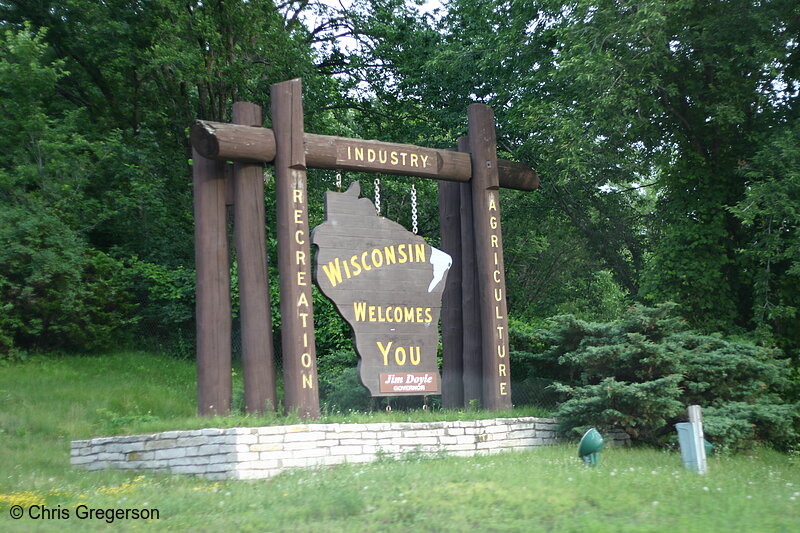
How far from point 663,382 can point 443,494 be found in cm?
513

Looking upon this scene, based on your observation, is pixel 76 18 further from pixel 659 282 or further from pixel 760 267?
pixel 760 267

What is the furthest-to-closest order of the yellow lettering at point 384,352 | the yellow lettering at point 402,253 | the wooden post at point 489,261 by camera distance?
the wooden post at point 489,261, the yellow lettering at point 402,253, the yellow lettering at point 384,352

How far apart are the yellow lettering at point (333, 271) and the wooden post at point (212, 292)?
138 cm

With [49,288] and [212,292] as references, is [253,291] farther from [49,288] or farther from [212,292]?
[49,288]

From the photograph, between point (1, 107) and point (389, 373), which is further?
point (1, 107)

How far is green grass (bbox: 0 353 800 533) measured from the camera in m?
7.30

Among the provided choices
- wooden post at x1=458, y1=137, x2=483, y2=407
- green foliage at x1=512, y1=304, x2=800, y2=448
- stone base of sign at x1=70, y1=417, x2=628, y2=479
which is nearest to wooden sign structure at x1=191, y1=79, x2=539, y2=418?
wooden post at x1=458, y1=137, x2=483, y2=407

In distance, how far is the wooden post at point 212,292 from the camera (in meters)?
11.6

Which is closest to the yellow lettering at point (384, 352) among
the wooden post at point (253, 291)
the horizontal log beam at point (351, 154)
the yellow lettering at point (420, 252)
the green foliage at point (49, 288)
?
the yellow lettering at point (420, 252)

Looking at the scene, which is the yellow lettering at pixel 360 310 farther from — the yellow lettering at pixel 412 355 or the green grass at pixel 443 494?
the green grass at pixel 443 494

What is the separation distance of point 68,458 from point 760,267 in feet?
41.3

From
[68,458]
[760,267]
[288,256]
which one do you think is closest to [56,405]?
[68,458]

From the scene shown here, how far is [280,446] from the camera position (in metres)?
10.3

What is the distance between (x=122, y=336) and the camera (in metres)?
20.6
